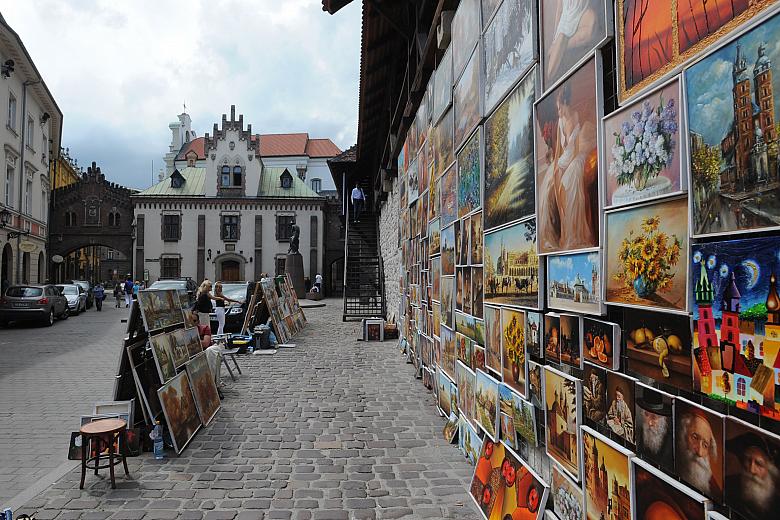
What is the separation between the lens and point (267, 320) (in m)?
13.2

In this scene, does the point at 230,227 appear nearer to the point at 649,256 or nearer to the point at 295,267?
the point at 295,267

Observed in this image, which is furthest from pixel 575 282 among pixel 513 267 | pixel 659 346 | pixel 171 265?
pixel 171 265

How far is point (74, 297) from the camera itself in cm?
2333

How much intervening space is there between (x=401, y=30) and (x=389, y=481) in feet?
23.4

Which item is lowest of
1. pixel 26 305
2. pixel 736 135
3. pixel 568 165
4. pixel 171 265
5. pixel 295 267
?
pixel 26 305

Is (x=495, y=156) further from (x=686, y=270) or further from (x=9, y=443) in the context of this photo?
(x=9, y=443)

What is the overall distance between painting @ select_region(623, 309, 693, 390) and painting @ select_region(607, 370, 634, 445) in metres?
0.07

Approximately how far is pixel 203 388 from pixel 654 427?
544 centimetres

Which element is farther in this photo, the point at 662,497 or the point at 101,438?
the point at 101,438

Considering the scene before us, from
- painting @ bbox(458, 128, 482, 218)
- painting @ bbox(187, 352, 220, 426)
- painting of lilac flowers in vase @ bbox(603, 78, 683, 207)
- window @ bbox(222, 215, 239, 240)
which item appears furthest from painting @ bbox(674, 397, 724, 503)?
window @ bbox(222, 215, 239, 240)

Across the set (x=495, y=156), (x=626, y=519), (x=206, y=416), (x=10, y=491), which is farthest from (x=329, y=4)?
(x=626, y=519)

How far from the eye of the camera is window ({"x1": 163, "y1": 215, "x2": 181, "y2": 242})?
1547 inches

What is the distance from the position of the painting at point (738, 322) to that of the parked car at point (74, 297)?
25.0 metres

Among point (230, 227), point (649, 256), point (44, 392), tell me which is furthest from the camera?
point (230, 227)
